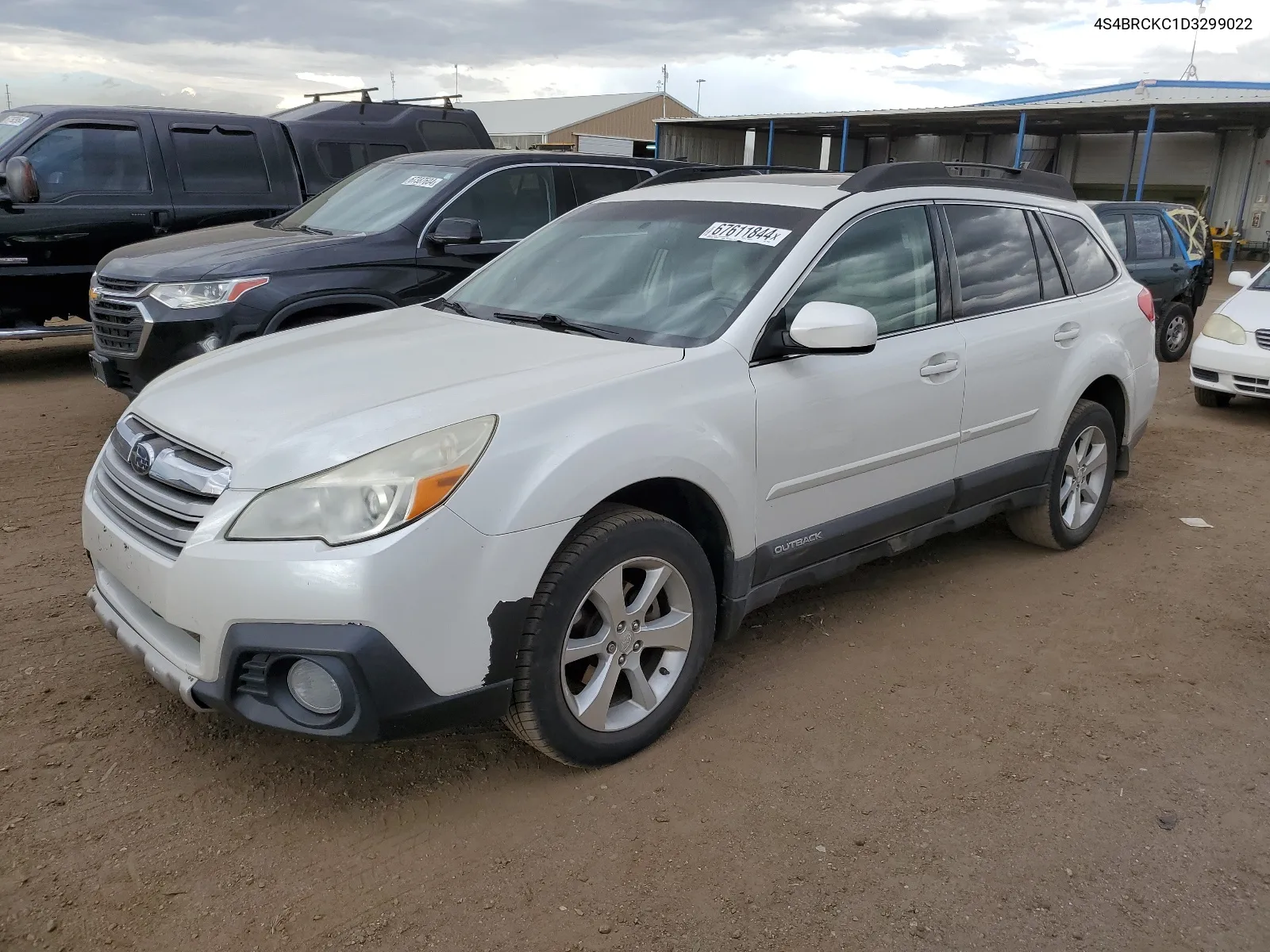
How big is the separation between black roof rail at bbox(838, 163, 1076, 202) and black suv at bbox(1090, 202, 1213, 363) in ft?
21.0

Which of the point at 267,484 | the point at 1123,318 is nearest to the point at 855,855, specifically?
the point at 267,484

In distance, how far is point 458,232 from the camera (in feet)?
19.3

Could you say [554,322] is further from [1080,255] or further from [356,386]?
[1080,255]

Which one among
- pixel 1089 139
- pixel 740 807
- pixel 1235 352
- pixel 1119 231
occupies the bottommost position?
pixel 740 807

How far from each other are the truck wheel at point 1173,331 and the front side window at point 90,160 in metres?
10.2

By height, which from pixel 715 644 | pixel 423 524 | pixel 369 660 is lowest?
pixel 715 644

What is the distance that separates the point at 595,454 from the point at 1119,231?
9.93 meters

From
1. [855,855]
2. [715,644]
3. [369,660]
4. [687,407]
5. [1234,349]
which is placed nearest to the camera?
[369,660]

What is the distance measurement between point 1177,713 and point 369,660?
2.82 metres

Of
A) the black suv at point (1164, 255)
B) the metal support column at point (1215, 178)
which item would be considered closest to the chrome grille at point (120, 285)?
the black suv at point (1164, 255)

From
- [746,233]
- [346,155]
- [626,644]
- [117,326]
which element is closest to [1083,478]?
[746,233]

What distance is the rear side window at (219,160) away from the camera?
8.52 metres

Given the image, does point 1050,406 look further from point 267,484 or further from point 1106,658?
point 267,484

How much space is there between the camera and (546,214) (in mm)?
7230
